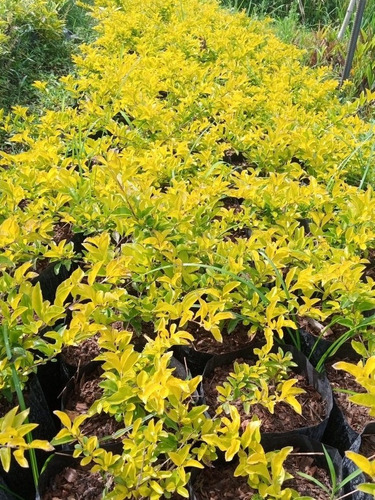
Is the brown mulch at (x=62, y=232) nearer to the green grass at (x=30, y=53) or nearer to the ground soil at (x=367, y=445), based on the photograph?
the ground soil at (x=367, y=445)

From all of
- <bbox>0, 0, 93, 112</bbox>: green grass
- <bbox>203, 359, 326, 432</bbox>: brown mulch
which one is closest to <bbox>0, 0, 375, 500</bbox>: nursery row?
<bbox>203, 359, 326, 432</bbox>: brown mulch

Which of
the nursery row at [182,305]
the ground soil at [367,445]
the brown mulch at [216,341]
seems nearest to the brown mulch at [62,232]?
the nursery row at [182,305]

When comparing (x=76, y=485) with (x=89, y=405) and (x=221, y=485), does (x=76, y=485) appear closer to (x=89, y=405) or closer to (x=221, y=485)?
(x=89, y=405)

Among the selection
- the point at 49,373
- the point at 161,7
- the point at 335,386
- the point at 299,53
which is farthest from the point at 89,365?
the point at 161,7

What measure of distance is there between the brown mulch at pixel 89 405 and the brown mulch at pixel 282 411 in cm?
28

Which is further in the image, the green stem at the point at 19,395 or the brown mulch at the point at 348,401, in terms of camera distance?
the brown mulch at the point at 348,401

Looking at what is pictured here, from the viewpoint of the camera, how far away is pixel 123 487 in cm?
104

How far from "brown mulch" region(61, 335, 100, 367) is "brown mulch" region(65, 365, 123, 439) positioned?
0.06m

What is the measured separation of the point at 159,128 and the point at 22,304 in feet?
4.45

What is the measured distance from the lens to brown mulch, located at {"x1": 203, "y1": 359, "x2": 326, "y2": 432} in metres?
1.32

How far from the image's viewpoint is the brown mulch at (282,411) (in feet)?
4.34

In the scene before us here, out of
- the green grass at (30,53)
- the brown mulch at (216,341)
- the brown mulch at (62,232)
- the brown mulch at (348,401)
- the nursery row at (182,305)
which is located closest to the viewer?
the nursery row at (182,305)

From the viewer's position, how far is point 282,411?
53.7 inches

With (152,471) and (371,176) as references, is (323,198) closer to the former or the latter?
(371,176)
